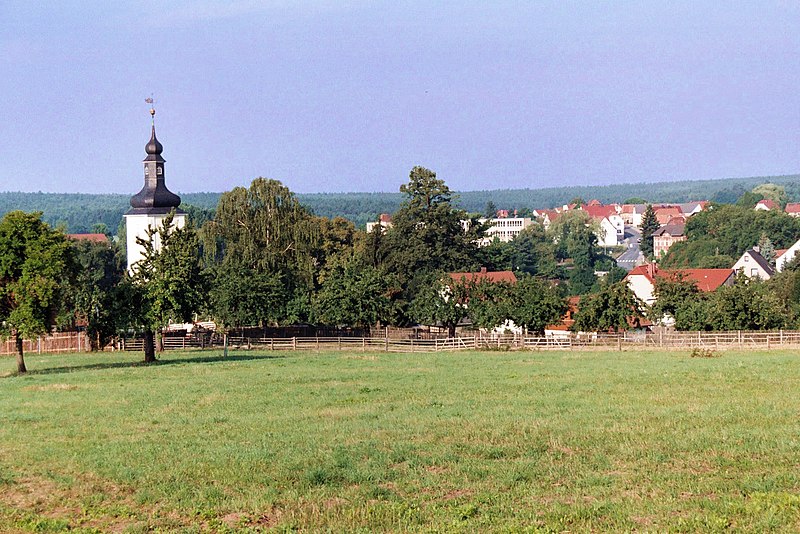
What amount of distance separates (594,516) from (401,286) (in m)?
85.2

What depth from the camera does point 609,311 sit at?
7200 centimetres

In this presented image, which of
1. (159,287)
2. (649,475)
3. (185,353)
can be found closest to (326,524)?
(649,475)

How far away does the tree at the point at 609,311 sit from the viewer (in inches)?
2830

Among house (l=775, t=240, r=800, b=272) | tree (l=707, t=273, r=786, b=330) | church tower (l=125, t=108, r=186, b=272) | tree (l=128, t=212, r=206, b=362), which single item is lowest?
tree (l=707, t=273, r=786, b=330)

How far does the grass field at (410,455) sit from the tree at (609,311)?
33.0 metres

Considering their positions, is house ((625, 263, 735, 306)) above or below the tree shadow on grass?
above

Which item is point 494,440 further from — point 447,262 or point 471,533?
point 447,262

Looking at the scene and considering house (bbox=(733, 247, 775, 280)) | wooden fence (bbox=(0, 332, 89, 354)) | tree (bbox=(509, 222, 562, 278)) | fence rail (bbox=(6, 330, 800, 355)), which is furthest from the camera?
tree (bbox=(509, 222, 562, 278))

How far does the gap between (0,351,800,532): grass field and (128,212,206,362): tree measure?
1471 centimetres

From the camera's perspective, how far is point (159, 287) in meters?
53.6

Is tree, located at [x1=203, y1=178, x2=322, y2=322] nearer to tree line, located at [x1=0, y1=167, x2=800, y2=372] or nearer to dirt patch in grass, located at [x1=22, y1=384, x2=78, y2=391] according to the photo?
tree line, located at [x1=0, y1=167, x2=800, y2=372]

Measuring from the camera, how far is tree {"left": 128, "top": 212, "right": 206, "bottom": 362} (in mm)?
53438

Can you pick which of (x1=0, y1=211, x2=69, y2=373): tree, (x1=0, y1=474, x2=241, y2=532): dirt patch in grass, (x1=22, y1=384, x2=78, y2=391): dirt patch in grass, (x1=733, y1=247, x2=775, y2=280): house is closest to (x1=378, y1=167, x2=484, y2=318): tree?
(x1=733, y1=247, x2=775, y2=280): house

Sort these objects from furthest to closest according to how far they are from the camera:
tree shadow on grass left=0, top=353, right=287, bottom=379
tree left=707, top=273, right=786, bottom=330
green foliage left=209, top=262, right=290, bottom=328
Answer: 1. green foliage left=209, top=262, right=290, bottom=328
2. tree left=707, top=273, right=786, bottom=330
3. tree shadow on grass left=0, top=353, right=287, bottom=379
